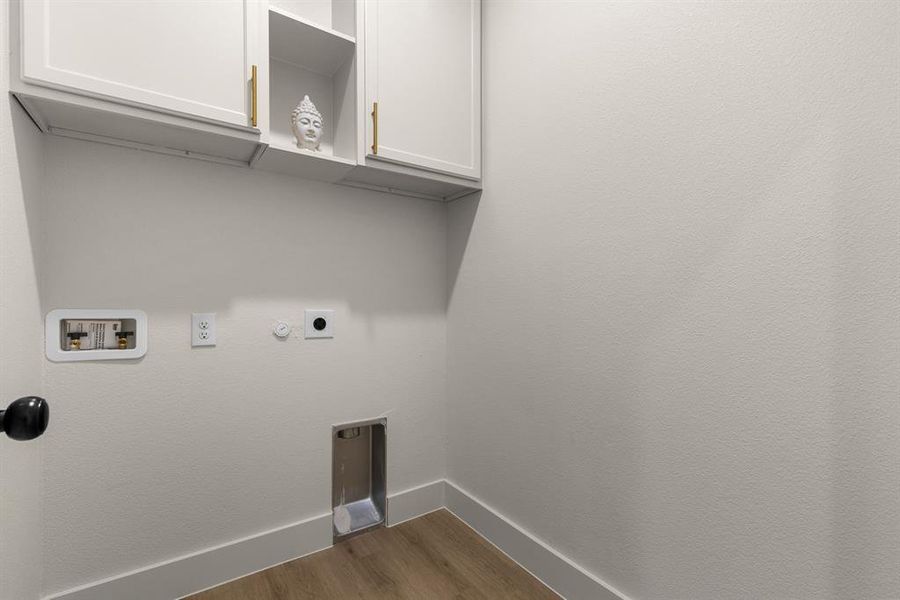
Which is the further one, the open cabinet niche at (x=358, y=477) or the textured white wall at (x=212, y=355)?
the open cabinet niche at (x=358, y=477)

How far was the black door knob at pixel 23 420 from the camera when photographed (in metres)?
0.64

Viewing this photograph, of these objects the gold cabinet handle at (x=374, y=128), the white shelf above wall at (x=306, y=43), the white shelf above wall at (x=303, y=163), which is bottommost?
the white shelf above wall at (x=303, y=163)

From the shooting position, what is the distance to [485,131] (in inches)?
68.4

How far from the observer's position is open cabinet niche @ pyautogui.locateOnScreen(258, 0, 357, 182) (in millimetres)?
1414

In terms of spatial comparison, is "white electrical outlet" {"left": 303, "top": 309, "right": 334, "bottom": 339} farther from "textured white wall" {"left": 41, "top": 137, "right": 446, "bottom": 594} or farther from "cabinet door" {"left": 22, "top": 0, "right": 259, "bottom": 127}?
"cabinet door" {"left": 22, "top": 0, "right": 259, "bottom": 127}

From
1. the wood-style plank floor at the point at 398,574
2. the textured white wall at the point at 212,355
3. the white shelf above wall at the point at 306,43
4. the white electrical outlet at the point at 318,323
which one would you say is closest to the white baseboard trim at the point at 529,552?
the wood-style plank floor at the point at 398,574

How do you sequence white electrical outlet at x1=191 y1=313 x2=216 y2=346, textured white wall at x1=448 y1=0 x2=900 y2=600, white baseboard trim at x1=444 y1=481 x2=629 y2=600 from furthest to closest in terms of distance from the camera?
white electrical outlet at x1=191 y1=313 x2=216 y2=346, white baseboard trim at x1=444 y1=481 x2=629 y2=600, textured white wall at x1=448 y1=0 x2=900 y2=600

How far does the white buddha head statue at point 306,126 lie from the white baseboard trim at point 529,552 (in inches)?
66.3

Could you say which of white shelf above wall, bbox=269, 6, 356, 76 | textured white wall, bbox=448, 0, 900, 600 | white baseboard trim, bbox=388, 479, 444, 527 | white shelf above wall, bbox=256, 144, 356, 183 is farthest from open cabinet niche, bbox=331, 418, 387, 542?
white shelf above wall, bbox=269, 6, 356, 76

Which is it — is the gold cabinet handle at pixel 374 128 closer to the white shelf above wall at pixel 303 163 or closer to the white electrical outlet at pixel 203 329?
the white shelf above wall at pixel 303 163

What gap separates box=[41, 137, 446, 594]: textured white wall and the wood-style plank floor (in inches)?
7.8

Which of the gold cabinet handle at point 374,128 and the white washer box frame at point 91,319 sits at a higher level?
the gold cabinet handle at point 374,128

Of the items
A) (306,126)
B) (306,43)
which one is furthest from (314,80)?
(306,126)

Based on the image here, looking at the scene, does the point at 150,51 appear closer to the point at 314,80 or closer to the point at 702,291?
the point at 314,80
